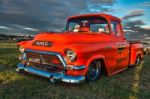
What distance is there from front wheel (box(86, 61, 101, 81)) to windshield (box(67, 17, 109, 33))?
142 cm

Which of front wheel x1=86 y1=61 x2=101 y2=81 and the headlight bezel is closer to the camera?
the headlight bezel

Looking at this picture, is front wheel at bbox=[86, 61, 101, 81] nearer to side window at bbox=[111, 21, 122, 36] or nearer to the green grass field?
the green grass field

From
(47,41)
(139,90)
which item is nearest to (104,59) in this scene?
(139,90)

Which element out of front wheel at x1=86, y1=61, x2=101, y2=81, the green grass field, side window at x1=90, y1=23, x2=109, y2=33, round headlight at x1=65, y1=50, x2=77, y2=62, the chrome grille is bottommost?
the green grass field

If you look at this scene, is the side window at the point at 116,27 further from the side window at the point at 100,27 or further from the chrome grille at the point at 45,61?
the chrome grille at the point at 45,61

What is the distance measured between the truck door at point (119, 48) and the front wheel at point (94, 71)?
43.1 inches

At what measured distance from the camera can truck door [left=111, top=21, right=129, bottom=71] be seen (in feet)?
22.5

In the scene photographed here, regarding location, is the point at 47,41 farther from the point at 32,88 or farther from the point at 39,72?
the point at 32,88

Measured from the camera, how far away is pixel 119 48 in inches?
273

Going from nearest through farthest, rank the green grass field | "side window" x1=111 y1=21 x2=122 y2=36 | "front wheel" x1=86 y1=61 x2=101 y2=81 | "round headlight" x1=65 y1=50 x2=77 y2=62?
the green grass field < "round headlight" x1=65 y1=50 x2=77 y2=62 < "front wheel" x1=86 y1=61 x2=101 y2=81 < "side window" x1=111 y1=21 x2=122 y2=36

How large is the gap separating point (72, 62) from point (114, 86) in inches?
59.0

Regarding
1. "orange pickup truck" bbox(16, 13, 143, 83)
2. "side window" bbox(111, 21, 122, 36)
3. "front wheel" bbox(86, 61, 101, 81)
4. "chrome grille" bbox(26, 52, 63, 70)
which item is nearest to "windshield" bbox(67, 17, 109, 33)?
"orange pickup truck" bbox(16, 13, 143, 83)

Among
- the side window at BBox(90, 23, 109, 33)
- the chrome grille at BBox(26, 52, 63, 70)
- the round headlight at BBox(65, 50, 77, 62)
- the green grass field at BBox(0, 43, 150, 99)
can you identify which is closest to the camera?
the green grass field at BBox(0, 43, 150, 99)

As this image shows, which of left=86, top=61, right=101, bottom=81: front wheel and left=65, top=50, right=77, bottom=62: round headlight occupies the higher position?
left=65, top=50, right=77, bottom=62: round headlight
